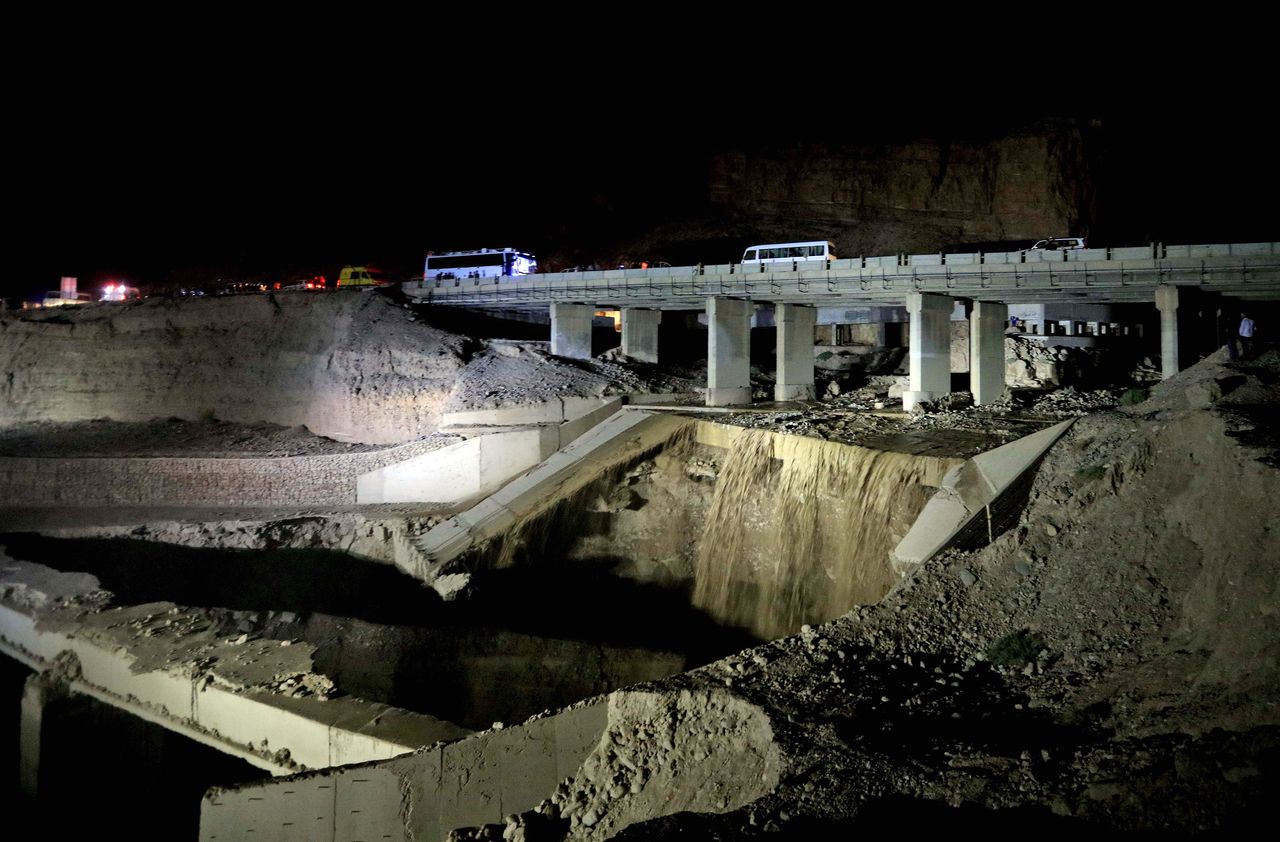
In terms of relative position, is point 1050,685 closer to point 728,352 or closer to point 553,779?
point 553,779

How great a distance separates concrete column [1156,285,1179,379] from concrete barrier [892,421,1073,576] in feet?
44.4

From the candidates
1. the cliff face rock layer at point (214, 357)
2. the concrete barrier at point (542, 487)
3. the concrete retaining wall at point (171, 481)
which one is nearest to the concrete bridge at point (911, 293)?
the cliff face rock layer at point (214, 357)

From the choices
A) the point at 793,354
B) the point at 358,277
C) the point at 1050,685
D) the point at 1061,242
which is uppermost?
the point at 1061,242

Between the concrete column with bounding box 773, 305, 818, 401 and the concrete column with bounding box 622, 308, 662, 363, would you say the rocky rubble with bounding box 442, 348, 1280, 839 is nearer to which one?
the concrete column with bounding box 773, 305, 818, 401

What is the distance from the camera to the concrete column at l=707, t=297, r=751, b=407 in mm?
30266

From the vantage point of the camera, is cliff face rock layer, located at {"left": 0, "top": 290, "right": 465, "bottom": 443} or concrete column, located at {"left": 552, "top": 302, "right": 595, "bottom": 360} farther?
concrete column, located at {"left": 552, "top": 302, "right": 595, "bottom": 360}

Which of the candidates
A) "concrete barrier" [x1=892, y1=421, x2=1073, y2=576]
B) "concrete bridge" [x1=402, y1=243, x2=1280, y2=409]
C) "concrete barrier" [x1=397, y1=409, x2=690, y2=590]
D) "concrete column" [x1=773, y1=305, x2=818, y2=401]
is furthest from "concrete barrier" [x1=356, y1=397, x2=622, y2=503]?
"concrete barrier" [x1=892, y1=421, x2=1073, y2=576]

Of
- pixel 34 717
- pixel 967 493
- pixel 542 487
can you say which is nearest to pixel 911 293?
pixel 542 487

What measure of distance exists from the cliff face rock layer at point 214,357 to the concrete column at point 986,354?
20.4 metres

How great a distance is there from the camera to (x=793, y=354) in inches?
1230

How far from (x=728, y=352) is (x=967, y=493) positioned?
17267 millimetres

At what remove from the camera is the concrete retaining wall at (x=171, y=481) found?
27844 millimetres

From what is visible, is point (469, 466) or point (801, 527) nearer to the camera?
point (801, 527)

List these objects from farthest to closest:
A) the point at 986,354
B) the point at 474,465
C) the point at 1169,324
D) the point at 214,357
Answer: the point at 214,357 → the point at 986,354 → the point at 474,465 → the point at 1169,324
